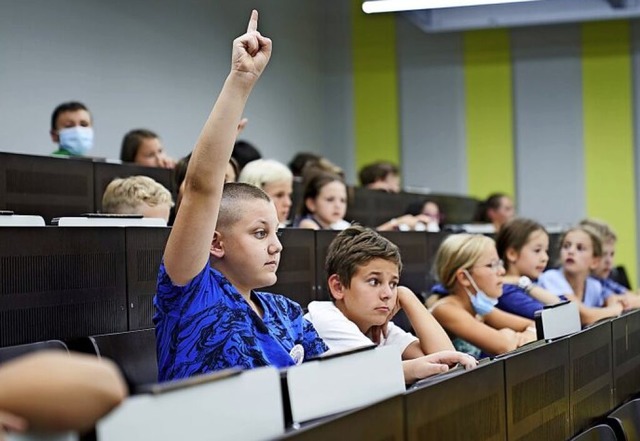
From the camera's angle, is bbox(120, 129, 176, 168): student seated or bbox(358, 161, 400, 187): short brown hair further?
bbox(358, 161, 400, 187): short brown hair

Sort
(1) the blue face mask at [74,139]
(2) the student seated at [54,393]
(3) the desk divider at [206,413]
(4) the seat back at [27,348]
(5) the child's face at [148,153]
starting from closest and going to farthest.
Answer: (2) the student seated at [54,393] < (3) the desk divider at [206,413] < (4) the seat back at [27,348] < (1) the blue face mask at [74,139] < (5) the child's face at [148,153]

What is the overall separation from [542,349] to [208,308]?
2.88ft

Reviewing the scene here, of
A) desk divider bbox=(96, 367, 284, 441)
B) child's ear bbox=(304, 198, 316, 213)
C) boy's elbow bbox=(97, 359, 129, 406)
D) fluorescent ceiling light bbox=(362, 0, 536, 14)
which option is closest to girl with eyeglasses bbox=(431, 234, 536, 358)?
child's ear bbox=(304, 198, 316, 213)

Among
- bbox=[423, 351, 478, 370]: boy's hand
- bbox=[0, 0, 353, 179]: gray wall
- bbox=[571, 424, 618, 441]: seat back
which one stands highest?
bbox=[0, 0, 353, 179]: gray wall

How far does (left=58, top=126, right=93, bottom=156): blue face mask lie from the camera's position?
17.6 ft

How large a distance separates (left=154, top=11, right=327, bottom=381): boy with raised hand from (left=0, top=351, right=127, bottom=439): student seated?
96 cm

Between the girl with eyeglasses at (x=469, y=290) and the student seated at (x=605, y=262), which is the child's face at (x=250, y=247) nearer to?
the girl with eyeglasses at (x=469, y=290)

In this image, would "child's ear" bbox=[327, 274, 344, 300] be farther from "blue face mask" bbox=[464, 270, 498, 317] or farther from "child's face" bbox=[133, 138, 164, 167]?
"child's face" bbox=[133, 138, 164, 167]

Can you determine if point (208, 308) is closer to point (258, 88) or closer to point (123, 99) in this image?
point (123, 99)

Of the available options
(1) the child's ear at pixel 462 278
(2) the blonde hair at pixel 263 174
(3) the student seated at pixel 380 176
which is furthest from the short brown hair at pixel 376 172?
(1) the child's ear at pixel 462 278

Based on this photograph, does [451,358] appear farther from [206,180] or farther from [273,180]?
[273,180]

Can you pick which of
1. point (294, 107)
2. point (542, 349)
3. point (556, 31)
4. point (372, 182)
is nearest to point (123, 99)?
point (372, 182)

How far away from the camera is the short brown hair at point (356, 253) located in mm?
2953

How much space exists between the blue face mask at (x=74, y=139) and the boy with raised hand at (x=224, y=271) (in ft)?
10.3
